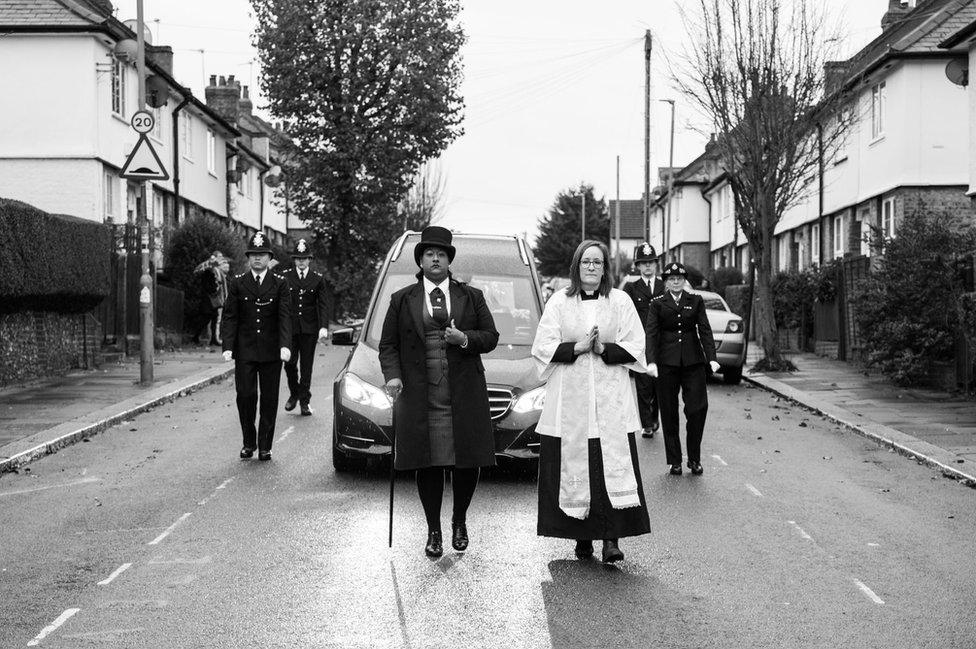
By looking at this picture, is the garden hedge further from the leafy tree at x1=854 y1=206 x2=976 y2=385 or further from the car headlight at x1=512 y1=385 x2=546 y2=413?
the leafy tree at x1=854 y1=206 x2=976 y2=385

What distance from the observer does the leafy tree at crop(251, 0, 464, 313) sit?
143 feet

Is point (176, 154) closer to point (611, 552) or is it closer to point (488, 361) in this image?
point (488, 361)

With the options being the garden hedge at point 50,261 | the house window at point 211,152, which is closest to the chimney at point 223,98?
the house window at point 211,152

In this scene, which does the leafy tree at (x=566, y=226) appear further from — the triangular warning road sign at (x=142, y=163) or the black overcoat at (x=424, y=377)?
the black overcoat at (x=424, y=377)

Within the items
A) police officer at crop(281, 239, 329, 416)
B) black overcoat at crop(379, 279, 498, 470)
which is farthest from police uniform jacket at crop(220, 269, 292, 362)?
black overcoat at crop(379, 279, 498, 470)

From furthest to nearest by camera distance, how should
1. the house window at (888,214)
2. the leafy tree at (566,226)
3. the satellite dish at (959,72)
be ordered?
the leafy tree at (566,226), the house window at (888,214), the satellite dish at (959,72)

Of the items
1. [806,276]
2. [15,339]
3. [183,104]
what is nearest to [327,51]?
[183,104]

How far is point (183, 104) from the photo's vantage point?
1549 inches

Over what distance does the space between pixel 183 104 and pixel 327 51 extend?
6556 millimetres

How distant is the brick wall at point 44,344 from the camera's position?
18.3 metres

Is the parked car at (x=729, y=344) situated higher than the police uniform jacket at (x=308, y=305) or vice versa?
the police uniform jacket at (x=308, y=305)

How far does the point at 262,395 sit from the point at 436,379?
4581 millimetres

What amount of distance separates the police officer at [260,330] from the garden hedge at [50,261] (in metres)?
6.70

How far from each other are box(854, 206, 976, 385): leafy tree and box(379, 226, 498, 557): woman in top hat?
12.6 meters
